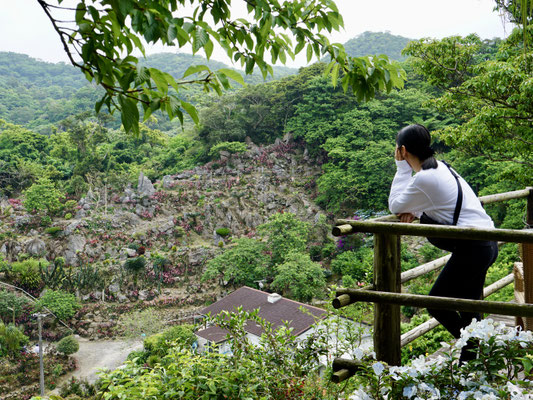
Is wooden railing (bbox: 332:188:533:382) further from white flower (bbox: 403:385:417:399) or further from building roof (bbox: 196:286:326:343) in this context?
building roof (bbox: 196:286:326:343)

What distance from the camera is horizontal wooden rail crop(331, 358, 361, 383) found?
1.09 meters

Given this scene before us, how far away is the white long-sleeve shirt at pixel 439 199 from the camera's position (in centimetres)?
115

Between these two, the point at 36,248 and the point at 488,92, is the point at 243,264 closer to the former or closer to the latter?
the point at 36,248

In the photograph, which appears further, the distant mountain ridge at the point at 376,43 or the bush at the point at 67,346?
the distant mountain ridge at the point at 376,43

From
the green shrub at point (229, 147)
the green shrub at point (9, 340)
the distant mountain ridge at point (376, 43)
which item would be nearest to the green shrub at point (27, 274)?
the green shrub at point (9, 340)

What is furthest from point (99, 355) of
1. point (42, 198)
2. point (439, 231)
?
point (439, 231)

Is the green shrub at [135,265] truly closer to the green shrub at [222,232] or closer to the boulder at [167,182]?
the green shrub at [222,232]

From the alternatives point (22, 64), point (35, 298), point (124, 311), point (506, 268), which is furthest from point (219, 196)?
point (22, 64)

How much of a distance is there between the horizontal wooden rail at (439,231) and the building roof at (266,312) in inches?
266

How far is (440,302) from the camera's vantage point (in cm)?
101

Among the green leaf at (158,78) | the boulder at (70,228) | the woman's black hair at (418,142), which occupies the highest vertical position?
the green leaf at (158,78)

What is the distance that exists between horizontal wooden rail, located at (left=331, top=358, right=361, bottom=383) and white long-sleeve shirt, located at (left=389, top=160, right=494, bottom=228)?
1.54 feet

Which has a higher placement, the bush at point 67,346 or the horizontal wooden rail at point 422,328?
the horizontal wooden rail at point 422,328

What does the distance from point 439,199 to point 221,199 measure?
14.2 metres
